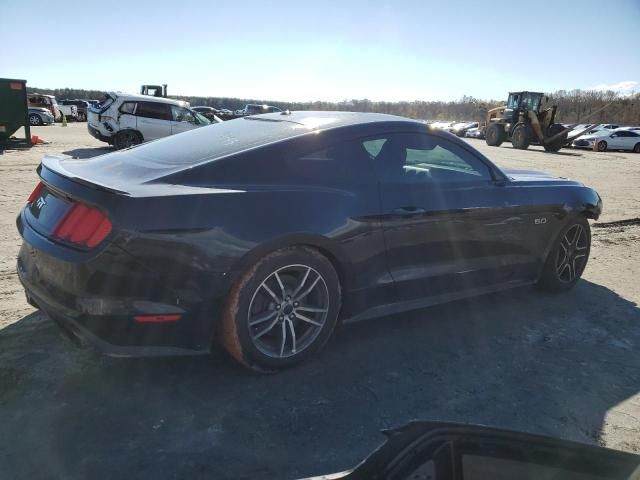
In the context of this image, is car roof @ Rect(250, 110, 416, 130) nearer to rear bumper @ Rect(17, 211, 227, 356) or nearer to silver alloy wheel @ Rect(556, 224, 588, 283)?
rear bumper @ Rect(17, 211, 227, 356)

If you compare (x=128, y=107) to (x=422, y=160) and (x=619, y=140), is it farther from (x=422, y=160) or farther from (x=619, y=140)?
(x=619, y=140)

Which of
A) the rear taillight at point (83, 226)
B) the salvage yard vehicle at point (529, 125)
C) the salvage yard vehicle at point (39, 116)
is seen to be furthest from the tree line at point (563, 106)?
the rear taillight at point (83, 226)

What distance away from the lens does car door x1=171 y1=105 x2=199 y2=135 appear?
15.6 metres

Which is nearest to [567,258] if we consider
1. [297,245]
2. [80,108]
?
[297,245]

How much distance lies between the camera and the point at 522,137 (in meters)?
26.0

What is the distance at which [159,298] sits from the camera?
2.60 metres

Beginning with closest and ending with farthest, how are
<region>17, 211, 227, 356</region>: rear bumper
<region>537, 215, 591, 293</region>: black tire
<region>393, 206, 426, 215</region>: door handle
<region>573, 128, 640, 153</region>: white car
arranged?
<region>17, 211, 227, 356</region>: rear bumper < <region>393, 206, 426, 215</region>: door handle < <region>537, 215, 591, 293</region>: black tire < <region>573, 128, 640, 153</region>: white car

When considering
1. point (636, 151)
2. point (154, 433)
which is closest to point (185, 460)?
point (154, 433)

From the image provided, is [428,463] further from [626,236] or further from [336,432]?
[626,236]

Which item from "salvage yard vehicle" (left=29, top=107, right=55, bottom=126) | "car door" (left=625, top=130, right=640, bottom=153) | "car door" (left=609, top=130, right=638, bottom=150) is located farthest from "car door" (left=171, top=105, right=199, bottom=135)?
"car door" (left=625, top=130, right=640, bottom=153)

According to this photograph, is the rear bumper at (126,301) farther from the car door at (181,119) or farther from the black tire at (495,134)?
the black tire at (495,134)

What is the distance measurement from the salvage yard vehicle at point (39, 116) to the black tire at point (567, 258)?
108 ft

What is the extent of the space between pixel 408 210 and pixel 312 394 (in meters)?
1.35

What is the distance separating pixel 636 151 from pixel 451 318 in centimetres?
3050
